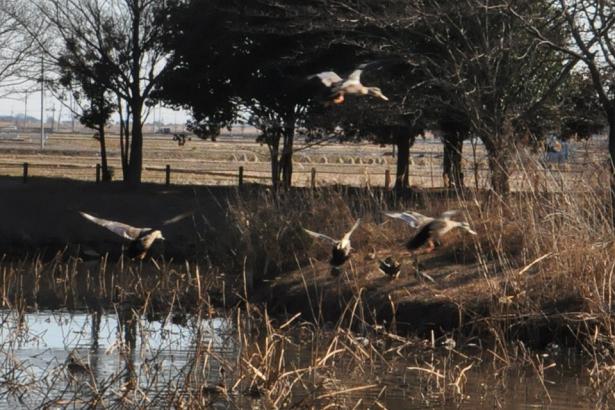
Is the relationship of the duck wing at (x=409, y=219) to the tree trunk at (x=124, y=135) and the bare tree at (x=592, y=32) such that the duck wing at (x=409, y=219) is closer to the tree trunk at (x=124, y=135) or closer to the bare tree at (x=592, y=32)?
the bare tree at (x=592, y=32)

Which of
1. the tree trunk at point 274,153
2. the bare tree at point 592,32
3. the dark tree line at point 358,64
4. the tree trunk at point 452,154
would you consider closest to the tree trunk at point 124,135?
the dark tree line at point 358,64

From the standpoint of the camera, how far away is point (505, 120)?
22.3m

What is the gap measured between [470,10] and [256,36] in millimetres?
14006

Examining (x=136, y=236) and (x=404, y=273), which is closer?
(x=136, y=236)

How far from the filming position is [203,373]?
38.5 ft

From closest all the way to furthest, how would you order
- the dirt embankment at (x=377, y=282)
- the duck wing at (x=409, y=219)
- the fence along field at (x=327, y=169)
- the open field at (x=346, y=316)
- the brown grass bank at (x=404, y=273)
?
the open field at (x=346, y=316), the duck wing at (x=409, y=219), the brown grass bank at (x=404, y=273), the dirt embankment at (x=377, y=282), the fence along field at (x=327, y=169)

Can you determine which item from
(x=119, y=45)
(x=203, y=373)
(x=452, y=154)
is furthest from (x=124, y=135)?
(x=203, y=373)

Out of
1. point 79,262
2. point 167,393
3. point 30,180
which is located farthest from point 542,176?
point 30,180

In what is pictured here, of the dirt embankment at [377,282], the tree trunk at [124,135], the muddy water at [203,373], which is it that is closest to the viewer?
the muddy water at [203,373]

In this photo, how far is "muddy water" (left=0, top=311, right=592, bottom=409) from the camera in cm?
1175

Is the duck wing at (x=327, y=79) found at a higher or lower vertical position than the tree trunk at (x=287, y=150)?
higher

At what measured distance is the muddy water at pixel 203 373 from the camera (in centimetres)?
1175

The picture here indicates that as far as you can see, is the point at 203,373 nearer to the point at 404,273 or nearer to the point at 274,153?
the point at 404,273

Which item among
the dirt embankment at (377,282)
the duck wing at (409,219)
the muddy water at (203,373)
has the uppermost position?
the duck wing at (409,219)
